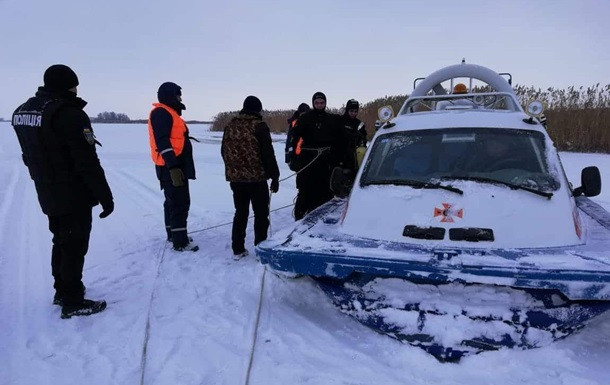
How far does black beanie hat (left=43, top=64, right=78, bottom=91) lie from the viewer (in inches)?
135

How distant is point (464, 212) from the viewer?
3.32 m

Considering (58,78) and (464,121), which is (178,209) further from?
(464,121)

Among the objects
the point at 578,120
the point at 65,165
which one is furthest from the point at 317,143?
the point at 578,120

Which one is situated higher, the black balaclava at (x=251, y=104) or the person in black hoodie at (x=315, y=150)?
the black balaclava at (x=251, y=104)

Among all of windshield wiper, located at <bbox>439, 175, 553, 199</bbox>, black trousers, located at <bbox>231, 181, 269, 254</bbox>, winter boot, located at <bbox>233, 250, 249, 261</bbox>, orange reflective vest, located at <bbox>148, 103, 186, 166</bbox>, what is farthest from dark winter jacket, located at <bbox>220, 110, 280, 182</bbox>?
windshield wiper, located at <bbox>439, 175, 553, 199</bbox>

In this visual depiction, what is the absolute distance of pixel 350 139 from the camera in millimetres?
6359

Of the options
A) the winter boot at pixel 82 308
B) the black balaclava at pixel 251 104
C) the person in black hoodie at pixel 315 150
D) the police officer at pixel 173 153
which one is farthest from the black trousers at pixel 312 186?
the winter boot at pixel 82 308

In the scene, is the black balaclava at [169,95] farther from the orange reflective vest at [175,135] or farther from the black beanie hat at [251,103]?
the black beanie hat at [251,103]

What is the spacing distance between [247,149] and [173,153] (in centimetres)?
80

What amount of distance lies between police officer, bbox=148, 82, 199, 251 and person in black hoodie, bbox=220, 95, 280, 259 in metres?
0.49

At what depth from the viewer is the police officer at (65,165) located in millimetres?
3389

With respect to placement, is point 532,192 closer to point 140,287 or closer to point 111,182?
point 140,287

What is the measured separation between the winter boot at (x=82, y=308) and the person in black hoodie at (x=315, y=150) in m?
3.12

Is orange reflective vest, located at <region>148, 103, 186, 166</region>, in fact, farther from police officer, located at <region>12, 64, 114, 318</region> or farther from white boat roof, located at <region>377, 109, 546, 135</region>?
white boat roof, located at <region>377, 109, 546, 135</region>
